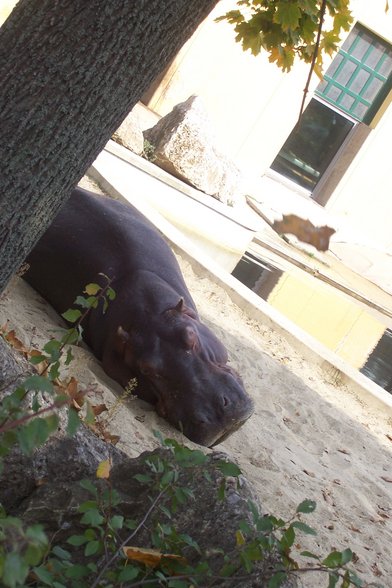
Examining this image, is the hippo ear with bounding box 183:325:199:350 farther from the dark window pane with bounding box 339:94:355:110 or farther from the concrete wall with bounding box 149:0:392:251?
the dark window pane with bounding box 339:94:355:110

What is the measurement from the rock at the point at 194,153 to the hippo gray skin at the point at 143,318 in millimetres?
6869

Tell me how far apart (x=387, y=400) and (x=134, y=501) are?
512 cm

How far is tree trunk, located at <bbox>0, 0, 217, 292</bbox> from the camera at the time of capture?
105 inches

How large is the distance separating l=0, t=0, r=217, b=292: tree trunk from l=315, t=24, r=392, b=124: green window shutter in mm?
15217

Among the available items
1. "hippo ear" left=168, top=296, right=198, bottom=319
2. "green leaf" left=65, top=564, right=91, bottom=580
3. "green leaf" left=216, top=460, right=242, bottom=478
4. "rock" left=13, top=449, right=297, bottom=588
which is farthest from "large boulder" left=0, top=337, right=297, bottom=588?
"hippo ear" left=168, top=296, right=198, bottom=319

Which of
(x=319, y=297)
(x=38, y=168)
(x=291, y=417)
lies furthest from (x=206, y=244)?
(x=38, y=168)

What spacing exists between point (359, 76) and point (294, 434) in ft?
44.9

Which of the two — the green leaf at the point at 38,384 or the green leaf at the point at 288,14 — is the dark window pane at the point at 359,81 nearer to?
the green leaf at the point at 288,14

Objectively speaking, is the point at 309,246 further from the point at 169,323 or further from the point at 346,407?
the point at 169,323

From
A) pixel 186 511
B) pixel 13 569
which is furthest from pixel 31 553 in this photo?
pixel 186 511

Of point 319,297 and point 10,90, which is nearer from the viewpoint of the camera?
point 10,90

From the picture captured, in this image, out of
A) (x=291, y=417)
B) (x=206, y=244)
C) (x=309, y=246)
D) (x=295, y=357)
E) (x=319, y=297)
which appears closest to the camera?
(x=291, y=417)

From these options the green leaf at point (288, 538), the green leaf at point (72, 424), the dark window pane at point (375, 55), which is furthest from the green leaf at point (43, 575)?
the dark window pane at point (375, 55)

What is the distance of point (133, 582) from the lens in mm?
2225
